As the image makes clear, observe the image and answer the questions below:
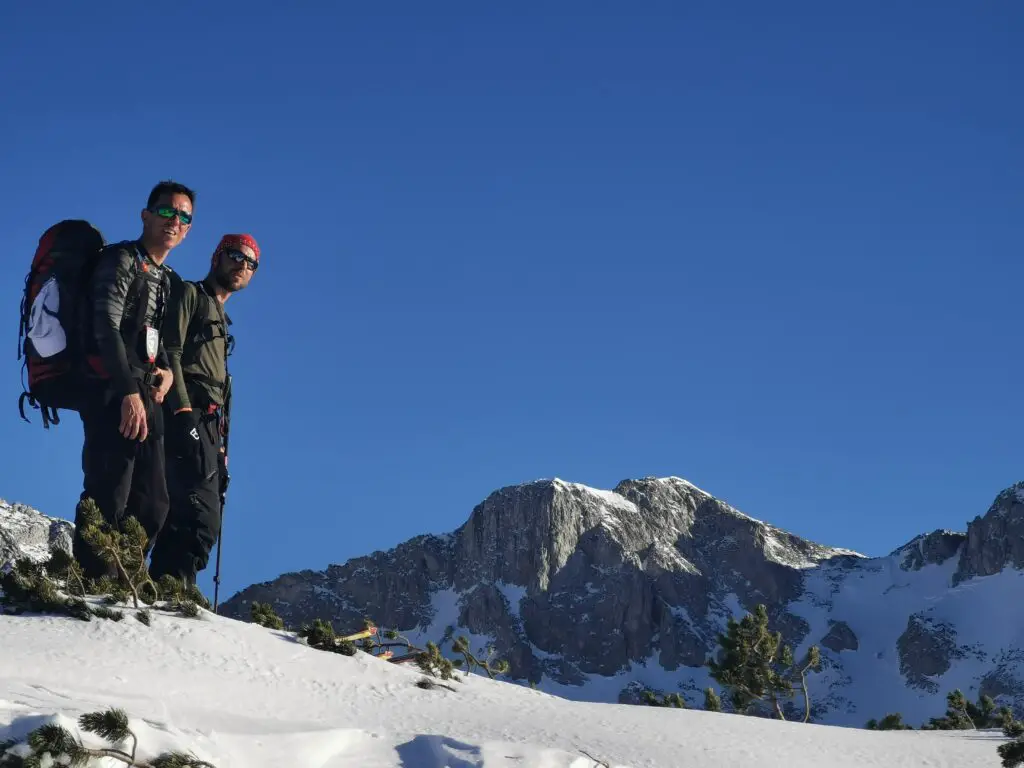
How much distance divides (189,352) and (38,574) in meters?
2.40

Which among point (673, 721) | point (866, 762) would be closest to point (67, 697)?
point (673, 721)

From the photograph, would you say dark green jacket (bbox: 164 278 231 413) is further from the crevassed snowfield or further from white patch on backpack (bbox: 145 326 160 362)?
the crevassed snowfield

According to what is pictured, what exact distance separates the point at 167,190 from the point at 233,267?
1.05 metres

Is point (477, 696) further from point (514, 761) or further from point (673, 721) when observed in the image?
point (514, 761)

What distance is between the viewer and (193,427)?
29.0 ft

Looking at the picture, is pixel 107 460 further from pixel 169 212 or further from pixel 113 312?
pixel 169 212

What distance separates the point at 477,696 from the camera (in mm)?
7609

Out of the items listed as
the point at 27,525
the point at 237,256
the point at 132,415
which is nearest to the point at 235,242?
the point at 237,256

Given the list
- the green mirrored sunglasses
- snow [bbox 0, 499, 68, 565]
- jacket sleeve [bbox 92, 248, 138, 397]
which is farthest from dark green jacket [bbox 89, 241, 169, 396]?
snow [bbox 0, 499, 68, 565]

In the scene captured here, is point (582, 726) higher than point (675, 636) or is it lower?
lower

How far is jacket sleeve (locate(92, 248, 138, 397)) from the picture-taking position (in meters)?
7.82

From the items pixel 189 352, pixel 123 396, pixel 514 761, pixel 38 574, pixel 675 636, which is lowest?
pixel 514 761

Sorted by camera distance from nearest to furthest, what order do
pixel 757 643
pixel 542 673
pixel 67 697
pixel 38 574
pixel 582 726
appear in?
pixel 67 697 < pixel 582 726 < pixel 38 574 < pixel 757 643 < pixel 542 673

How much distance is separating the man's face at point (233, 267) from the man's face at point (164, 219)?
871 millimetres
